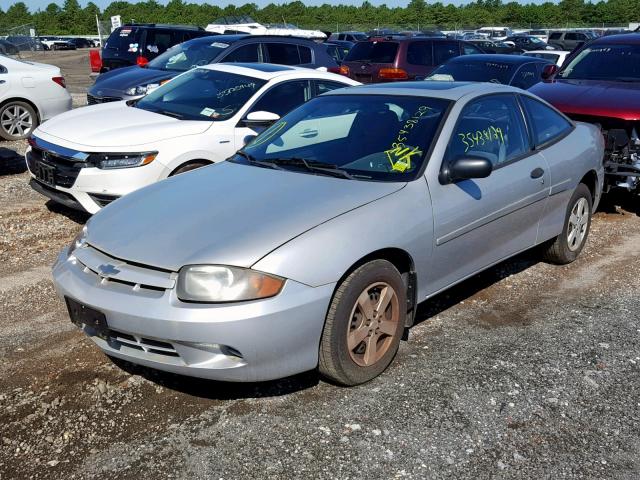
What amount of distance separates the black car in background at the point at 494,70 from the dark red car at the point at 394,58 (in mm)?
2516

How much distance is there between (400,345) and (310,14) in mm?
74295

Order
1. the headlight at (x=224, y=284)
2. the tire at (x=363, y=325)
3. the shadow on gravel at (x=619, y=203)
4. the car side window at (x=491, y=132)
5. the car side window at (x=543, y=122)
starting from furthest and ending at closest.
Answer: the shadow on gravel at (x=619, y=203), the car side window at (x=543, y=122), the car side window at (x=491, y=132), the tire at (x=363, y=325), the headlight at (x=224, y=284)

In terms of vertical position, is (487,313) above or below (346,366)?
below

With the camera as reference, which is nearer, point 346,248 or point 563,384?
point 346,248

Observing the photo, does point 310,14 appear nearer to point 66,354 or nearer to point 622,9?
point 622,9

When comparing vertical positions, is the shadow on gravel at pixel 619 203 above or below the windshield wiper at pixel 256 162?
below

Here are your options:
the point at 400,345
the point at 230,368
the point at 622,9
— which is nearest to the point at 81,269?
the point at 230,368

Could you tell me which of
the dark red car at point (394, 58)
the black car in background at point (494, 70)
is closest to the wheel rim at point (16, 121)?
the dark red car at point (394, 58)

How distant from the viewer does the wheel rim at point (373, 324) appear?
145 inches

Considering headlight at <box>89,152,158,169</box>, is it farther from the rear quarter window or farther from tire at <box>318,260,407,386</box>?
the rear quarter window

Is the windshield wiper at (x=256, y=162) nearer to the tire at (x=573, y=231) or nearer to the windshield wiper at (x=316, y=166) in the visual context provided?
the windshield wiper at (x=316, y=166)

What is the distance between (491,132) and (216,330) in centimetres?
256

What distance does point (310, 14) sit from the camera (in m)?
74.5

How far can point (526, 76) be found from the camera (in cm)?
1076
